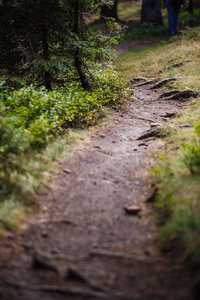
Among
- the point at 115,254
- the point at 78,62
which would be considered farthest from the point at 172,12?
the point at 115,254

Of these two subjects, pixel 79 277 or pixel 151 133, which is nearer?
pixel 79 277

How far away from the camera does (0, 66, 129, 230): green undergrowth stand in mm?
3814

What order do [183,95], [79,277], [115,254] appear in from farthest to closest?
[183,95]
[115,254]
[79,277]

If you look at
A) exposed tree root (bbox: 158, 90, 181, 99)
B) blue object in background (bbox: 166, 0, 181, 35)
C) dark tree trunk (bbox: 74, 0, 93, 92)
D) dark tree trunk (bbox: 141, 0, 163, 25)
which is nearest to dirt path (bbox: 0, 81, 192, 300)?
dark tree trunk (bbox: 74, 0, 93, 92)

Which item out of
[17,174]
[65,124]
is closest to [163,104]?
[65,124]

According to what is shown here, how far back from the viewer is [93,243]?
3.23 m

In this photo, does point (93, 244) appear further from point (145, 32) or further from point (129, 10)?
point (129, 10)

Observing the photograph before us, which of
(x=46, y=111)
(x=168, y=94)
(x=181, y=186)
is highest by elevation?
(x=46, y=111)

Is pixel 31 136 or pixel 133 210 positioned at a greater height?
pixel 31 136

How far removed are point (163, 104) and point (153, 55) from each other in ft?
22.8

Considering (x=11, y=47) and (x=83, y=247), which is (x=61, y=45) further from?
(x=83, y=247)

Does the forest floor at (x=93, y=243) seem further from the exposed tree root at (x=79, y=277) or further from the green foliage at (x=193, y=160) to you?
the green foliage at (x=193, y=160)

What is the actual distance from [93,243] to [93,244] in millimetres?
17

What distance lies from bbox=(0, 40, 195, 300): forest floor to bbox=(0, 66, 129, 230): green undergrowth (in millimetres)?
274
